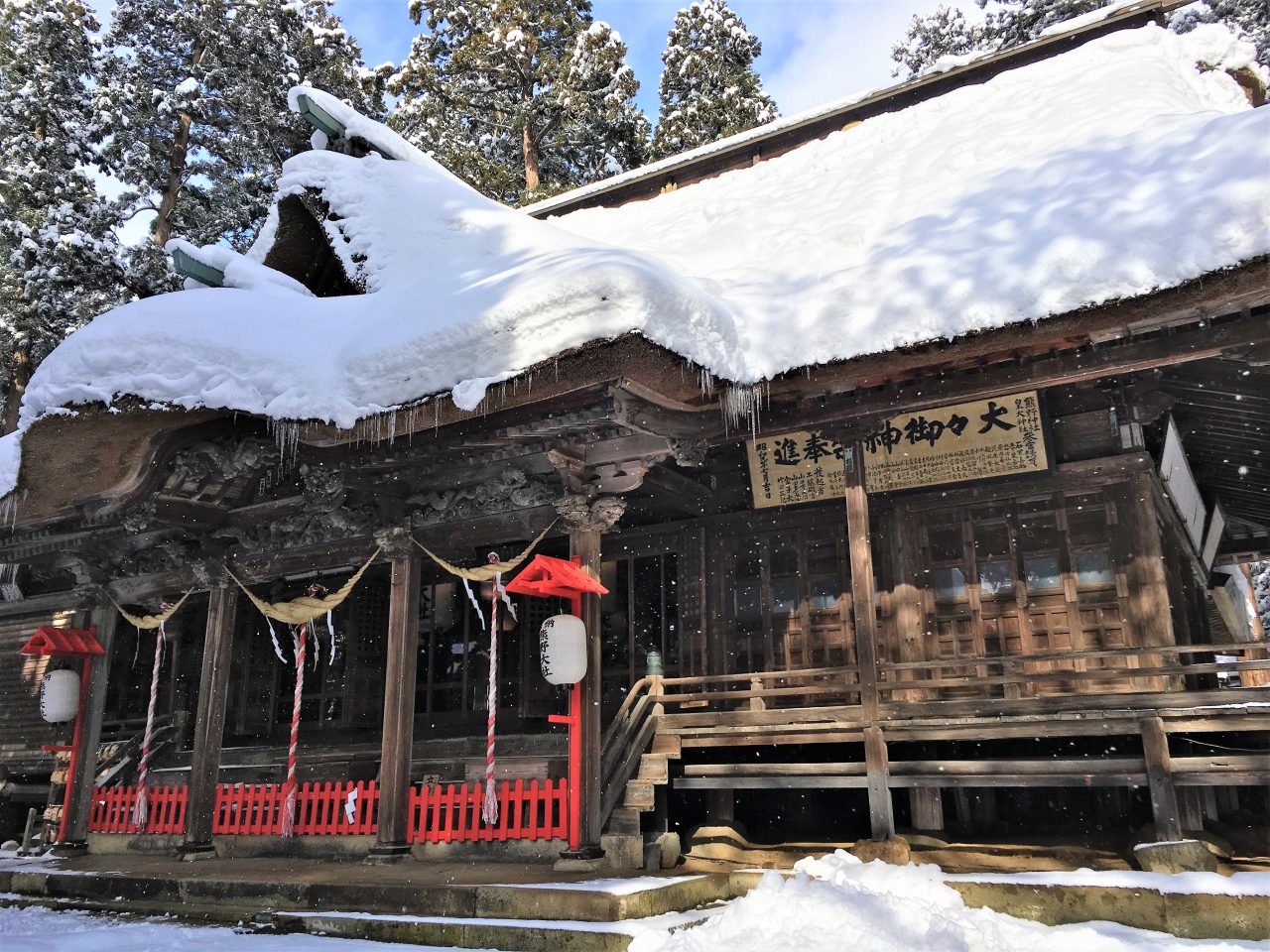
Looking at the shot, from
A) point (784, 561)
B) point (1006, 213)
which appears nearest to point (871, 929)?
point (1006, 213)

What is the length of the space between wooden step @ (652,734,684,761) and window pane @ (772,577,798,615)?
2390 millimetres

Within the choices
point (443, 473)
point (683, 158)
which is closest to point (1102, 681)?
point (443, 473)

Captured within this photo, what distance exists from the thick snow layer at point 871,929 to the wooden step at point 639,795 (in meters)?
2.26

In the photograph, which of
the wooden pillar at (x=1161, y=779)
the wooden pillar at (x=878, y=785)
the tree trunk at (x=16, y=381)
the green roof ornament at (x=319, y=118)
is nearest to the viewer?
the wooden pillar at (x=1161, y=779)

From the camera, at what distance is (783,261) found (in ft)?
29.7

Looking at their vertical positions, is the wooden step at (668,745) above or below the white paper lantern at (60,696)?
below

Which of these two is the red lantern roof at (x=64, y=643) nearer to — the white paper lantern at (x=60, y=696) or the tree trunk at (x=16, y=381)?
the white paper lantern at (x=60, y=696)

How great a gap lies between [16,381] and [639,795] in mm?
19722

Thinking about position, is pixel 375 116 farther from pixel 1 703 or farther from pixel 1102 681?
pixel 1102 681

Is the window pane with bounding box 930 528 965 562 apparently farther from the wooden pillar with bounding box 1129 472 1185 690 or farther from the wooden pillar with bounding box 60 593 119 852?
the wooden pillar with bounding box 60 593 119 852

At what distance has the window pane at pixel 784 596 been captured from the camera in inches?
429

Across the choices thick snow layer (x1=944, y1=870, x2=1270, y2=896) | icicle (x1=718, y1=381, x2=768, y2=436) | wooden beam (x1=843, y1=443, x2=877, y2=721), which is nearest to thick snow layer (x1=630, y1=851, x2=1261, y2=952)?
thick snow layer (x1=944, y1=870, x2=1270, y2=896)

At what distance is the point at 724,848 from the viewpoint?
8.82m

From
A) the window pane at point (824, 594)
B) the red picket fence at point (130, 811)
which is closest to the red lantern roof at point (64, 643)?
the red picket fence at point (130, 811)
